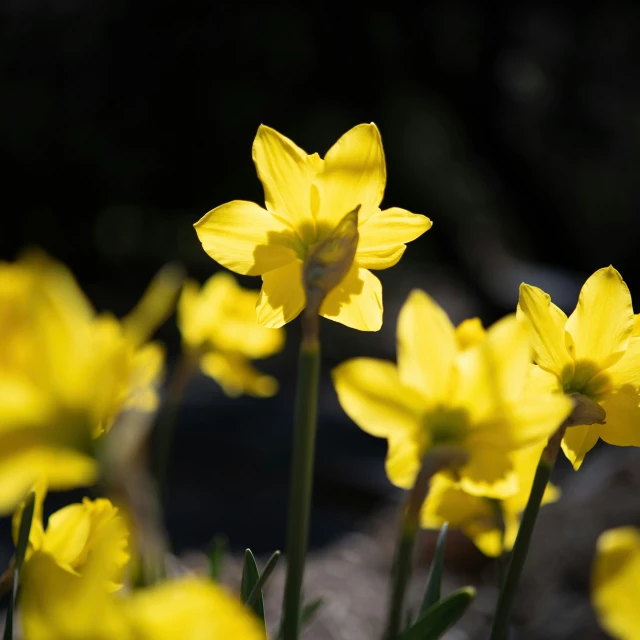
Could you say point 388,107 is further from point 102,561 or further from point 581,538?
point 102,561

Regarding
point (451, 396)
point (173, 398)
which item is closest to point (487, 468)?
point (451, 396)

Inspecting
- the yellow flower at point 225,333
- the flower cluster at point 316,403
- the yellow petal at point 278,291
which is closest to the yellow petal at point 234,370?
the yellow flower at point 225,333

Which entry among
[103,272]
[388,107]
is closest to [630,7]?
[388,107]

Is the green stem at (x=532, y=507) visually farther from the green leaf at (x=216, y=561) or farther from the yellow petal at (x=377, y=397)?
the green leaf at (x=216, y=561)

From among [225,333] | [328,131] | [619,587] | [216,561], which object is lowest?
[328,131]

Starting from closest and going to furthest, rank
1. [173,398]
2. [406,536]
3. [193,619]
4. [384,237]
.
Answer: [193,619], [406,536], [384,237], [173,398]

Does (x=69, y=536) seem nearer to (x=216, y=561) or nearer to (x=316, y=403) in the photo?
(x=316, y=403)
